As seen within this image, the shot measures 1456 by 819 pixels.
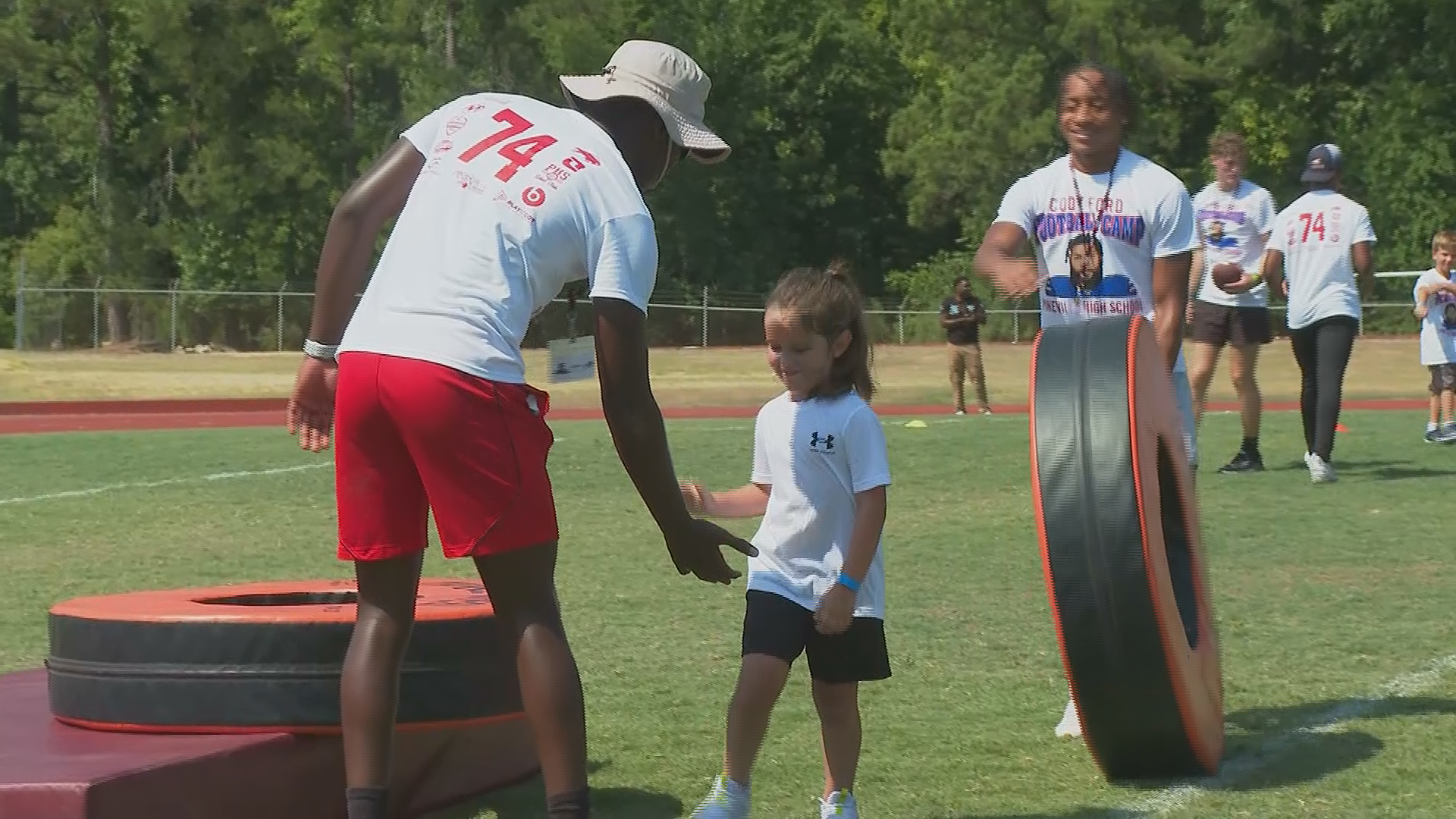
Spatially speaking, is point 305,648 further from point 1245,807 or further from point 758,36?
point 758,36

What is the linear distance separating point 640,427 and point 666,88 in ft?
2.54

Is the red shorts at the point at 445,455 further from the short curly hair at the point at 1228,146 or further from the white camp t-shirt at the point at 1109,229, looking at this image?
the short curly hair at the point at 1228,146

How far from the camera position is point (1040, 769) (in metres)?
5.24

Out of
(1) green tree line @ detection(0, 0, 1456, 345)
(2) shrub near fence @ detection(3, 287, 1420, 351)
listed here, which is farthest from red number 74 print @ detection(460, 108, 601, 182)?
(1) green tree line @ detection(0, 0, 1456, 345)

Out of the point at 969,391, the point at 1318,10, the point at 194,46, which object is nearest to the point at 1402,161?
the point at 1318,10

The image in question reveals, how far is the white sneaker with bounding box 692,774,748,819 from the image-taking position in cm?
452

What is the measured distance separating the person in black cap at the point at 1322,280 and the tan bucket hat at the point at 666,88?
9340mm

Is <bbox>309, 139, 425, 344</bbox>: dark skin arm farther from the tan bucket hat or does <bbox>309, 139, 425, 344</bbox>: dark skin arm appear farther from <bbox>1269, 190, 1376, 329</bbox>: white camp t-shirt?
<bbox>1269, 190, 1376, 329</bbox>: white camp t-shirt

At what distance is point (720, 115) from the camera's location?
58906 millimetres

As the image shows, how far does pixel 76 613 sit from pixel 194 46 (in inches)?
1993

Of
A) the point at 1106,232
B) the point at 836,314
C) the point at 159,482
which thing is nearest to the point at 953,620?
the point at 1106,232

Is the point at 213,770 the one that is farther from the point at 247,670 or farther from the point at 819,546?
the point at 819,546

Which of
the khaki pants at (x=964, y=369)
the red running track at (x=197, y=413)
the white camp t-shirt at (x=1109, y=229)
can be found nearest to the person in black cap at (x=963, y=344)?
the khaki pants at (x=964, y=369)

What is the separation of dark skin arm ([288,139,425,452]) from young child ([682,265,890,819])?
972mm
